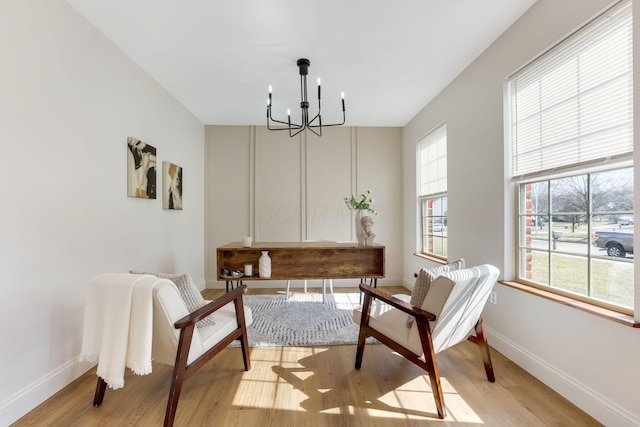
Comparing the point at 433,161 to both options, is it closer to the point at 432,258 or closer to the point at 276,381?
the point at 432,258

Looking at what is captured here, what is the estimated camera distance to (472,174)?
296 centimetres

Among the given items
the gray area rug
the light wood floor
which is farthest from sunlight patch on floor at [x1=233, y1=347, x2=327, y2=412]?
the gray area rug

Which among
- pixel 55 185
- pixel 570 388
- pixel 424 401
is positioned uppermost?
pixel 55 185

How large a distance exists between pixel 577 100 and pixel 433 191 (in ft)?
7.00

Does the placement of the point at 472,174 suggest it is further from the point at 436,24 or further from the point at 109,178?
the point at 109,178

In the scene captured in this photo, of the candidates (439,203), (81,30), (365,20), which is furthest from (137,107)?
(439,203)

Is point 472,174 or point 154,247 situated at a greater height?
point 472,174

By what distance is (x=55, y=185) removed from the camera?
201 centimetres

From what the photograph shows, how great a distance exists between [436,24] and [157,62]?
2496 millimetres

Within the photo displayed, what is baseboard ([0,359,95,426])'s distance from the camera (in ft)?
5.56

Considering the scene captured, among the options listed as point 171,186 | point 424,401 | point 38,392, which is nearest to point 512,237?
point 424,401

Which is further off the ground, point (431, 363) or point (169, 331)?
point (169, 331)

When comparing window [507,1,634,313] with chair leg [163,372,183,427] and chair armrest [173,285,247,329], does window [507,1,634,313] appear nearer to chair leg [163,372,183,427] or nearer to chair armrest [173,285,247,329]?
chair armrest [173,285,247,329]

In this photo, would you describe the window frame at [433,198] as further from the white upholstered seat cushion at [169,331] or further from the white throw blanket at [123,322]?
the white throw blanket at [123,322]
